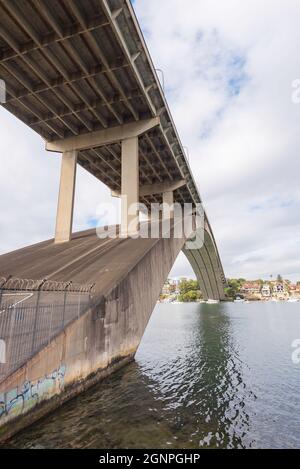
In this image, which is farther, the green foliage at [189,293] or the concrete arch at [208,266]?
the green foliage at [189,293]

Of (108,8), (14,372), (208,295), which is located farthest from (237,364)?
(208,295)

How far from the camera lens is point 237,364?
15695mm

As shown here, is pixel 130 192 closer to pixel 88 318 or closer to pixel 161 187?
pixel 88 318

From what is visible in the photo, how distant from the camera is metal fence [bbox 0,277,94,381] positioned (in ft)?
23.2

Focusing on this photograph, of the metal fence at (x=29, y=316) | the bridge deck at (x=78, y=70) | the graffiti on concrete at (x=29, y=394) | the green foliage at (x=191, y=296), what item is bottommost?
the graffiti on concrete at (x=29, y=394)

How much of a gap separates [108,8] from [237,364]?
2061 centimetres

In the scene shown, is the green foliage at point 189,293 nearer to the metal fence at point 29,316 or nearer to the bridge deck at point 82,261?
the bridge deck at point 82,261

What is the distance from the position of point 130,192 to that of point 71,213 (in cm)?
568

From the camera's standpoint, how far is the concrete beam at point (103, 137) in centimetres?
2306

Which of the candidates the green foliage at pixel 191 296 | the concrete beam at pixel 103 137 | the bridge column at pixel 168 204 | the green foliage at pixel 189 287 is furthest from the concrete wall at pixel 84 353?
the green foliage at pixel 189 287

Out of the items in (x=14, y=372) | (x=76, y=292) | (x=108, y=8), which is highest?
(x=108, y=8)

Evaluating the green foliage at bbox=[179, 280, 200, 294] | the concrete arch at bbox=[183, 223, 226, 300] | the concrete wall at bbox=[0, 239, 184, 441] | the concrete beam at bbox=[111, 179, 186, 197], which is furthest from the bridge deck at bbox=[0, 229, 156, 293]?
the green foliage at bbox=[179, 280, 200, 294]

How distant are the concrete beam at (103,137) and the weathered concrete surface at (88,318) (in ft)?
29.1

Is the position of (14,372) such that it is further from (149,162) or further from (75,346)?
(149,162)
